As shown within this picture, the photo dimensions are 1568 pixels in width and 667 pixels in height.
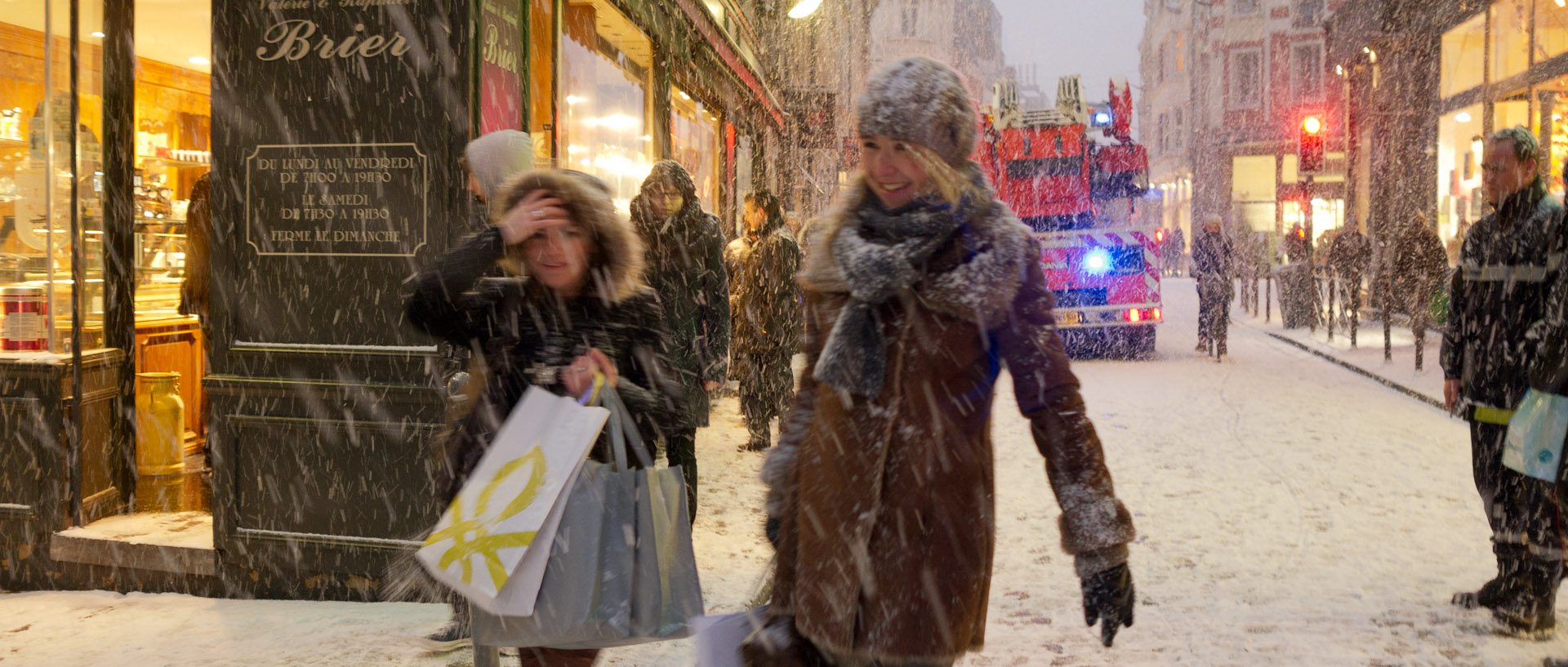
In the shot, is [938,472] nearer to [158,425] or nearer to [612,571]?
[612,571]

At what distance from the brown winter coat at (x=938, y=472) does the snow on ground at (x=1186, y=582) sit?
7.39 feet

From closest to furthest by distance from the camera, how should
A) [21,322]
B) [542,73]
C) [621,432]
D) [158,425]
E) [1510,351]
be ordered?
[621,432]
[1510,351]
[21,322]
[158,425]
[542,73]

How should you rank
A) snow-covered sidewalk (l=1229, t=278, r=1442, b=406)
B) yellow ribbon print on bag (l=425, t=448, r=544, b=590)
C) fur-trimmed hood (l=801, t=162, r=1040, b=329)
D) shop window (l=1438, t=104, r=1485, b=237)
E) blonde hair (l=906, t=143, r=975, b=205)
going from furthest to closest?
shop window (l=1438, t=104, r=1485, b=237) → snow-covered sidewalk (l=1229, t=278, r=1442, b=406) → yellow ribbon print on bag (l=425, t=448, r=544, b=590) → blonde hair (l=906, t=143, r=975, b=205) → fur-trimmed hood (l=801, t=162, r=1040, b=329)

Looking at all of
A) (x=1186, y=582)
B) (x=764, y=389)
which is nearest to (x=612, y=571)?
(x=1186, y=582)

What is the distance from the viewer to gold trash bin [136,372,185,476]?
725 centimetres

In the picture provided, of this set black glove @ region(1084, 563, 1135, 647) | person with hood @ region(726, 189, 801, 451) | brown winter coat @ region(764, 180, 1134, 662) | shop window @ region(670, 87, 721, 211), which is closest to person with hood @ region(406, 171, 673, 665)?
brown winter coat @ region(764, 180, 1134, 662)

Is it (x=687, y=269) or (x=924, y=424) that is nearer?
(x=924, y=424)

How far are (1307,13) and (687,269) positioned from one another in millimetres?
54298

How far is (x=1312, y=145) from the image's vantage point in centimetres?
2017

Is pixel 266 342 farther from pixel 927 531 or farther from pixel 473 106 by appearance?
pixel 927 531

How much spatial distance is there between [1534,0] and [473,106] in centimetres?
1626

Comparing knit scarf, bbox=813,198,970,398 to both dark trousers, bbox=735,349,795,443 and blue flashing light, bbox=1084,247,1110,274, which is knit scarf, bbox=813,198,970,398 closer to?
dark trousers, bbox=735,349,795,443

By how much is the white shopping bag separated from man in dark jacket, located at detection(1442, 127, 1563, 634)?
3.77 metres

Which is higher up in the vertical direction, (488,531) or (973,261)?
(973,261)
